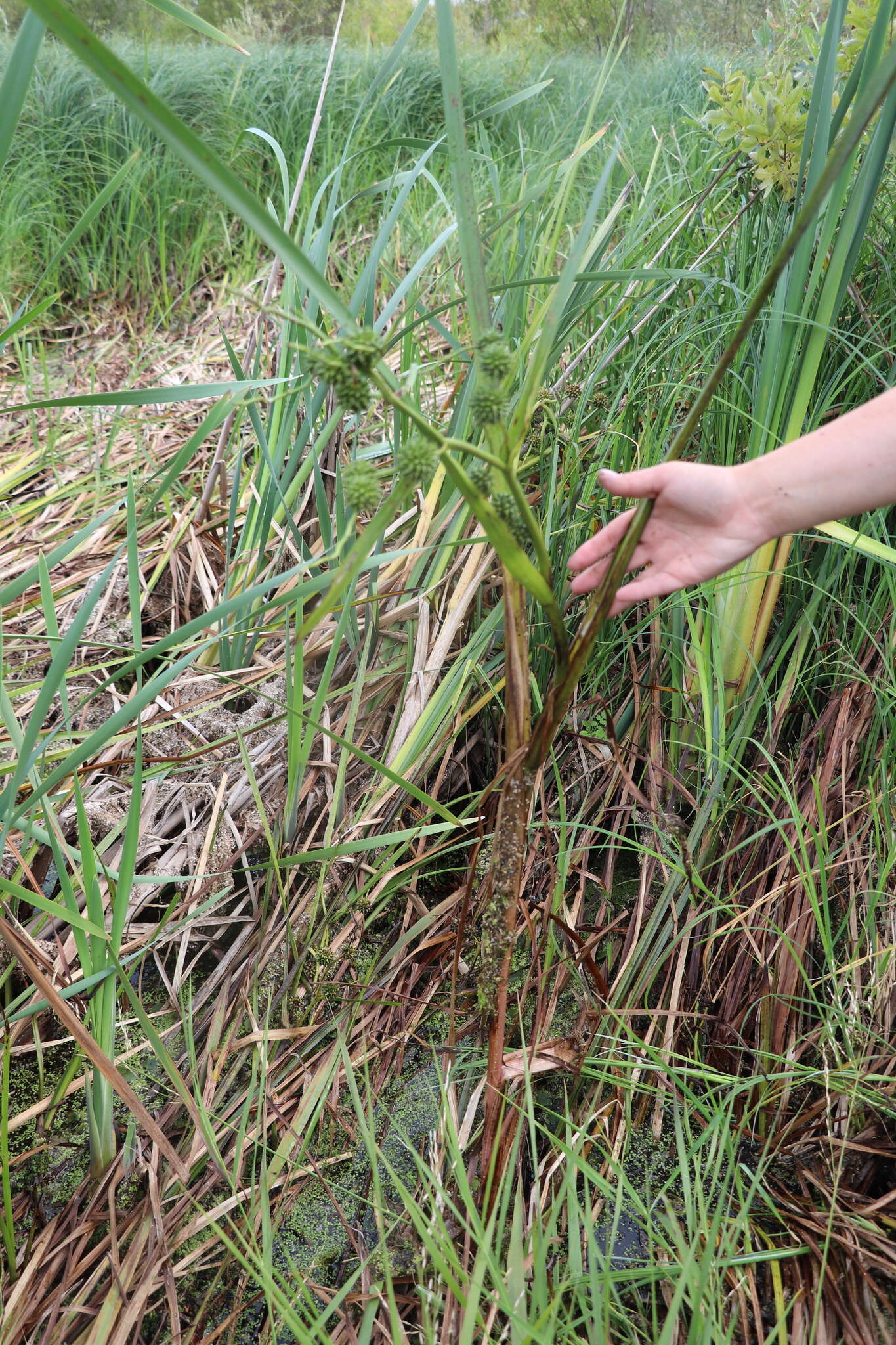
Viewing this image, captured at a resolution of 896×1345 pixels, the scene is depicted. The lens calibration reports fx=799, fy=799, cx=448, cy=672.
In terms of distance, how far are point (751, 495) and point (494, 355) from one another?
1.07ft

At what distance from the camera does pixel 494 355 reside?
52cm

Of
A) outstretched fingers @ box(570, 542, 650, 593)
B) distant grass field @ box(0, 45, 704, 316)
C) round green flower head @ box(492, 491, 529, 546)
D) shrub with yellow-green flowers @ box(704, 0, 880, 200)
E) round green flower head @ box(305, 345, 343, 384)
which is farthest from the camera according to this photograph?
distant grass field @ box(0, 45, 704, 316)

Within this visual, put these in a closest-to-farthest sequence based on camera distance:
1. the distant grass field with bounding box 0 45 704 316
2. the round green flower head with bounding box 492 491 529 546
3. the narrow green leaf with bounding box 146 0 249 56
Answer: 1. the round green flower head with bounding box 492 491 529 546
2. the narrow green leaf with bounding box 146 0 249 56
3. the distant grass field with bounding box 0 45 704 316

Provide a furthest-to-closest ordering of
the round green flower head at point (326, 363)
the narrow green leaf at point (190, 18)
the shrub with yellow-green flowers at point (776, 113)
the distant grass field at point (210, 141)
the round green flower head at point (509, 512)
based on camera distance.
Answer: the distant grass field at point (210, 141) → the shrub with yellow-green flowers at point (776, 113) → the narrow green leaf at point (190, 18) → the round green flower head at point (509, 512) → the round green flower head at point (326, 363)

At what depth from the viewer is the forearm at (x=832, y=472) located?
70 centimetres

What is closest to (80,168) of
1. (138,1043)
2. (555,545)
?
(555,545)

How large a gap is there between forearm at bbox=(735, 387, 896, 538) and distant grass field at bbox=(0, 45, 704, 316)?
1.84m

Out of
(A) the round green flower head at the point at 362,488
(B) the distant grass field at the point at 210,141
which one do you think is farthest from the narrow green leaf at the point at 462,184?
(B) the distant grass field at the point at 210,141

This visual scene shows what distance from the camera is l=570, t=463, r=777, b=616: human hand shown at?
694mm

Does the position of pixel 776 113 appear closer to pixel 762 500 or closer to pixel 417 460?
pixel 762 500

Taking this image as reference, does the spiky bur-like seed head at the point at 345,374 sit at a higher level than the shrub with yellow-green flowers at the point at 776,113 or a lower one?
higher

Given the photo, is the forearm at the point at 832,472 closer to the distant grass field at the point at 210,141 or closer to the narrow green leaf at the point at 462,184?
the narrow green leaf at the point at 462,184

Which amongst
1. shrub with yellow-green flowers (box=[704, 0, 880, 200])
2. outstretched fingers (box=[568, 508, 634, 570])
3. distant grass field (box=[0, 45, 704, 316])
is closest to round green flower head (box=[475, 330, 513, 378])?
outstretched fingers (box=[568, 508, 634, 570])

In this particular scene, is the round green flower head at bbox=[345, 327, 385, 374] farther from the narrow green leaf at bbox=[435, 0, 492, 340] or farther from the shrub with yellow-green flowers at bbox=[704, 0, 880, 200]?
the shrub with yellow-green flowers at bbox=[704, 0, 880, 200]
